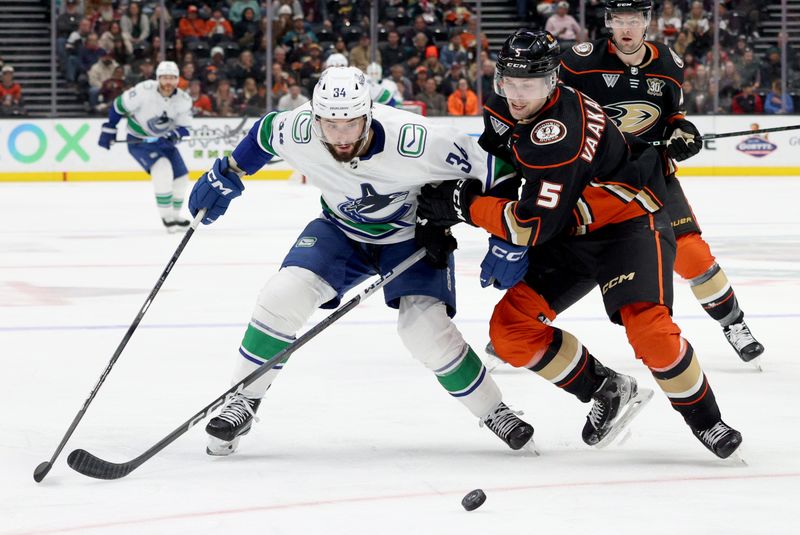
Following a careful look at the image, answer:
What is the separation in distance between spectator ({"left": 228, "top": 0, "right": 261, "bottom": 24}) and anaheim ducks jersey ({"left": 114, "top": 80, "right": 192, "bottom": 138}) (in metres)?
4.40

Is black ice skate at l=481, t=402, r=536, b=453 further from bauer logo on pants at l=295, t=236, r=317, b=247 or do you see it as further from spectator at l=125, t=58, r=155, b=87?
spectator at l=125, t=58, r=155, b=87

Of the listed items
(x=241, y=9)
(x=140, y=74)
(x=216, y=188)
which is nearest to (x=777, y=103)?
(x=241, y=9)

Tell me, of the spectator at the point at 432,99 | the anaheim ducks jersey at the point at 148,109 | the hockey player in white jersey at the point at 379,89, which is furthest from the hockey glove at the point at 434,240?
the spectator at the point at 432,99

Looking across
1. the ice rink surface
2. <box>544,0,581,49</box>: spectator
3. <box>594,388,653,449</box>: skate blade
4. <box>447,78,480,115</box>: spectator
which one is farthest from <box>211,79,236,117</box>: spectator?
<box>594,388,653,449</box>: skate blade

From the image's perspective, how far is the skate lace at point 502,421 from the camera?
304 centimetres

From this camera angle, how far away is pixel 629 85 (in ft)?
13.5

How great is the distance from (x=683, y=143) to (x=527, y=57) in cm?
128

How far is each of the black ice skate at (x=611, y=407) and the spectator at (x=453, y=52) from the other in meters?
10.7

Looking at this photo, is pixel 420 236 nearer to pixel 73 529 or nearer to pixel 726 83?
pixel 73 529

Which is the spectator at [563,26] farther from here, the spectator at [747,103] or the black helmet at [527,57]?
the black helmet at [527,57]

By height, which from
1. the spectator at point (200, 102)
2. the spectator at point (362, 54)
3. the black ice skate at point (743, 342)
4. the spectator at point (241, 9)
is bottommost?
the spectator at point (200, 102)

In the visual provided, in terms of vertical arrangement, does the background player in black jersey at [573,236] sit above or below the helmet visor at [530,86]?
below

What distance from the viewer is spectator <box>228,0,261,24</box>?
44.4ft

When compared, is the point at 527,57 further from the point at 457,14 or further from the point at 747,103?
the point at 457,14
